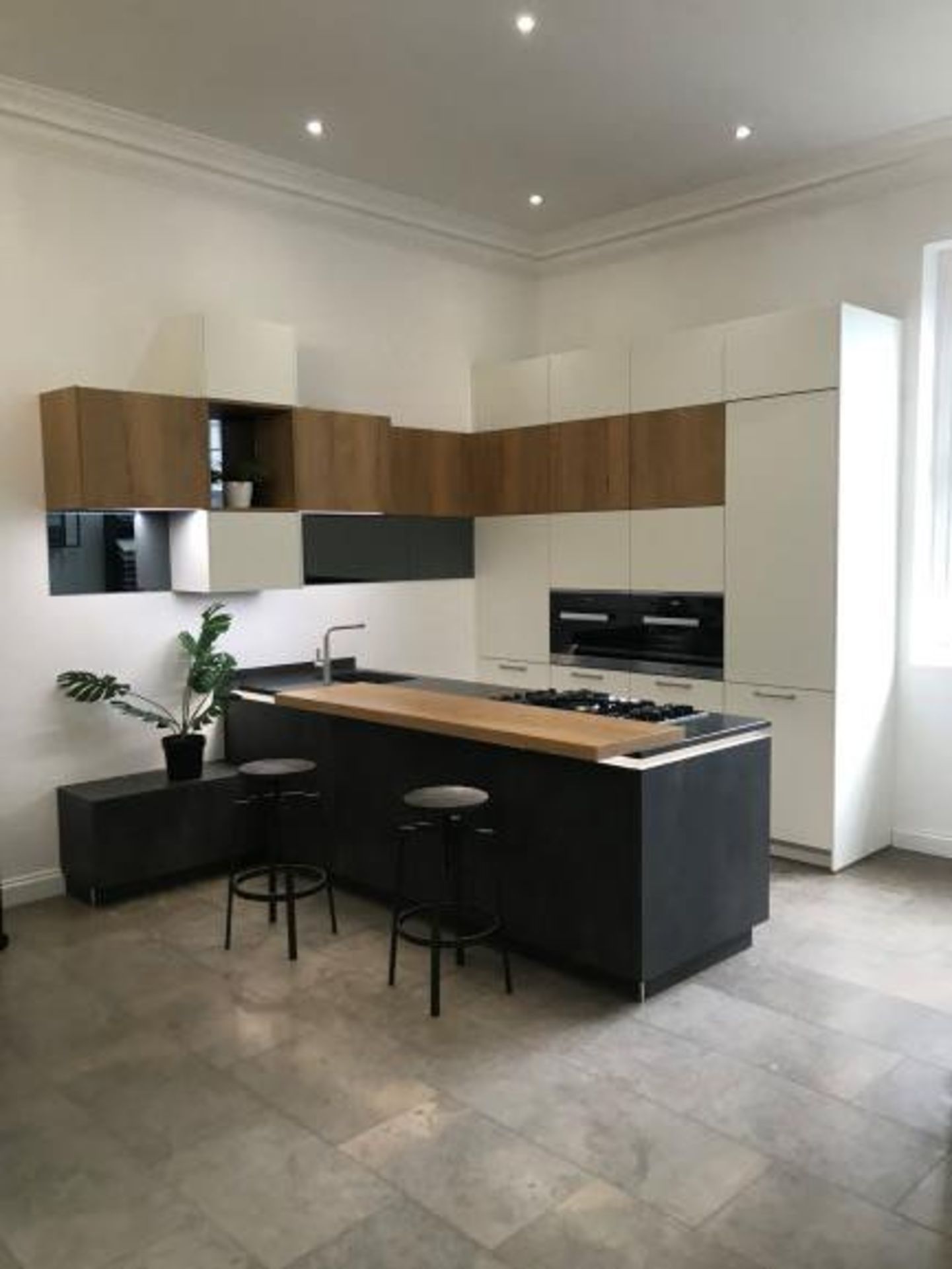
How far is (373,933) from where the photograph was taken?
413cm

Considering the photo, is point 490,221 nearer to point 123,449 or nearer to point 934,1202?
point 123,449

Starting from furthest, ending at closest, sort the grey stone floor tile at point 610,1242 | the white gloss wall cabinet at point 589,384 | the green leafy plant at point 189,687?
1. the white gloss wall cabinet at point 589,384
2. the green leafy plant at point 189,687
3. the grey stone floor tile at point 610,1242

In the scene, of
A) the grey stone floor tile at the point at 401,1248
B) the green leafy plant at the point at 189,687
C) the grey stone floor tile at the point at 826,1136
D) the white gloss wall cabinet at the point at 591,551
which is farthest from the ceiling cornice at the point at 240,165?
the grey stone floor tile at the point at 826,1136

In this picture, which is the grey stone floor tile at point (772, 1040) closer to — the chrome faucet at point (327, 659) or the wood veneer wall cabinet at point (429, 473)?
the chrome faucet at point (327, 659)

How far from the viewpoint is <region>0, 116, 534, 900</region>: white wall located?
441cm

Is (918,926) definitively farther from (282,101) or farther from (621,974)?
(282,101)

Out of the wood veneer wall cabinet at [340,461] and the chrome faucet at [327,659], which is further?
the wood veneer wall cabinet at [340,461]

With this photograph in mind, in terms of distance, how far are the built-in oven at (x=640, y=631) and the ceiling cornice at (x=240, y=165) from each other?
2157 millimetres

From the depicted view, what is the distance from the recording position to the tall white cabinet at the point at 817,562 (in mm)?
4664

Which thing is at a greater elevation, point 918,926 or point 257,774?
point 257,774

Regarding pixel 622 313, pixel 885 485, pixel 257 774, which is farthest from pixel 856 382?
pixel 257 774

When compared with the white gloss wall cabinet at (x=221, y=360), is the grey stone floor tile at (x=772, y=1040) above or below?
below

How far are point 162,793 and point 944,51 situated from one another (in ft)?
14.4

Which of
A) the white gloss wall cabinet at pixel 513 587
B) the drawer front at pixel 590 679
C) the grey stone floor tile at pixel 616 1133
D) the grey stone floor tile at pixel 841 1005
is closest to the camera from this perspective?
the grey stone floor tile at pixel 616 1133
